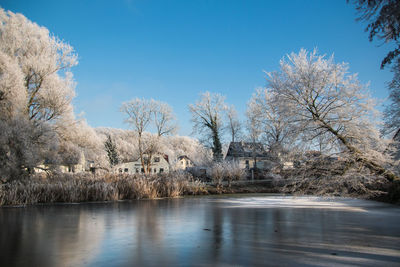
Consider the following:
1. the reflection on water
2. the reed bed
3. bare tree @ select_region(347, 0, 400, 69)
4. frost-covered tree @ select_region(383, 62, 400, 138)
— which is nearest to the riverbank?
the reed bed

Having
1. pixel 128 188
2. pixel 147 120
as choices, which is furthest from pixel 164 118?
pixel 128 188

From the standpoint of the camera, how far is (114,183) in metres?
16.4

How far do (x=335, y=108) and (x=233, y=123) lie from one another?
1217 inches

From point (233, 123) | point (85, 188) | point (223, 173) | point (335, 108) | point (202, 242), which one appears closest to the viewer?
point (202, 242)

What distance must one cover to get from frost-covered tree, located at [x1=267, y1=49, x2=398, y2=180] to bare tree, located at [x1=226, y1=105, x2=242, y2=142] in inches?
1177

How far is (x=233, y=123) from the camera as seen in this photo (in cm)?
4312

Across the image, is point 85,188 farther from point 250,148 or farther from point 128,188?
point 250,148

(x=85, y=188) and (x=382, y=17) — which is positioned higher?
(x=382, y=17)

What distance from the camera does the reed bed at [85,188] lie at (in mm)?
13242

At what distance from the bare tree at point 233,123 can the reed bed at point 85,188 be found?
23995 millimetres

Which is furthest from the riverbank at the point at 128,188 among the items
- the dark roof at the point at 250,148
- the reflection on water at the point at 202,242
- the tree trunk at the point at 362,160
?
the dark roof at the point at 250,148

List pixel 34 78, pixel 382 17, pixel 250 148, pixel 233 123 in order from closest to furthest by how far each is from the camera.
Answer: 1. pixel 382 17
2. pixel 34 78
3. pixel 250 148
4. pixel 233 123

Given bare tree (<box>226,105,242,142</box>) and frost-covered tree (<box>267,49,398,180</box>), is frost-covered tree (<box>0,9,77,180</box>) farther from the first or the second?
bare tree (<box>226,105,242,142</box>)

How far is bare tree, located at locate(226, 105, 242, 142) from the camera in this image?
1689 inches
